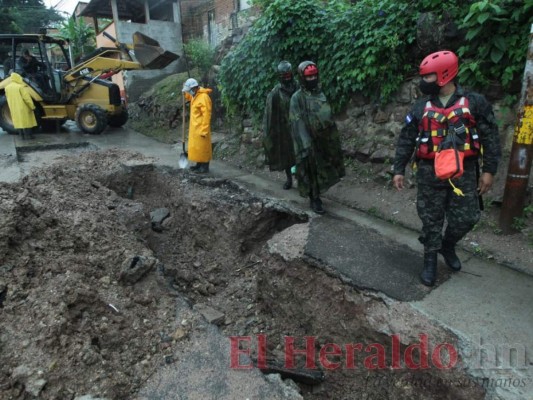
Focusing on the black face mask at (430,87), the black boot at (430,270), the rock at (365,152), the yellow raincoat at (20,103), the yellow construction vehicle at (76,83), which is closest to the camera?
the black face mask at (430,87)

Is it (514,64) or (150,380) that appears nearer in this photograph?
(150,380)

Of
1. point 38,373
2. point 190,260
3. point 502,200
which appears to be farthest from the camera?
point 190,260

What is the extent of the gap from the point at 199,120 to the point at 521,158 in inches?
171

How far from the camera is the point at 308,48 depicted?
5855mm

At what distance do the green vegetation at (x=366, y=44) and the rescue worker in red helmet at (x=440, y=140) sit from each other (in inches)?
66.0

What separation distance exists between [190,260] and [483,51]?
4.08m

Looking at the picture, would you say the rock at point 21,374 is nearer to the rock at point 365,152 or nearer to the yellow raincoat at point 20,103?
the rock at point 365,152

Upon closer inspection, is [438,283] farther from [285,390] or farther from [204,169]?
[204,169]

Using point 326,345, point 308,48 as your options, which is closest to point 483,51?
point 308,48

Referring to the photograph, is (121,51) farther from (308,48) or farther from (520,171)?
(520,171)

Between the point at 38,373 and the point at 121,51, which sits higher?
the point at 121,51

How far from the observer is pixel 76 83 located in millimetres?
10141

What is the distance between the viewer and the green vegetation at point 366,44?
3.77 m

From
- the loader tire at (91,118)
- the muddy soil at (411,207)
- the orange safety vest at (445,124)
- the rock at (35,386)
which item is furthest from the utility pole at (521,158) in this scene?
the loader tire at (91,118)
